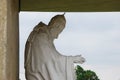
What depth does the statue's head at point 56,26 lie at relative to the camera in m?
7.25

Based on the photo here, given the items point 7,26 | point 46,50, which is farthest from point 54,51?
point 7,26

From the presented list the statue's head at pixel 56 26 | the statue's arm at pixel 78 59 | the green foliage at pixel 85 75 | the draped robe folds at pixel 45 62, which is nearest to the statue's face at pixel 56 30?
the statue's head at pixel 56 26

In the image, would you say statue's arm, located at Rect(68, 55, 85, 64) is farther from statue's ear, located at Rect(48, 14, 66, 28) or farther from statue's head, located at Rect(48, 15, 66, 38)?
statue's ear, located at Rect(48, 14, 66, 28)

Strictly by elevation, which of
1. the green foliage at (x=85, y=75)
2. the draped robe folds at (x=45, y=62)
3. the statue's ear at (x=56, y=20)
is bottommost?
the draped robe folds at (x=45, y=62)

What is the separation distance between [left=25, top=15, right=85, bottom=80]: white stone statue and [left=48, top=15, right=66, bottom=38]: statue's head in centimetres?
4

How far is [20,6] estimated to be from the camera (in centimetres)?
769

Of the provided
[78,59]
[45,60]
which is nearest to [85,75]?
[78,59]

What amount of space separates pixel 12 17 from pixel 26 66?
1.14 m

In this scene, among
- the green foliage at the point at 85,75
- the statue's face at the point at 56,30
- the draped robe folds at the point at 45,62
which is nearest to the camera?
the draped robe folds at the point at 45,62

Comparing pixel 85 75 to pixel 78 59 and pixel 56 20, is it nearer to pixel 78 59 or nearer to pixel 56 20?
pixel 56 20

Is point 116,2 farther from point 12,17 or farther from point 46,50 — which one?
point 12,17

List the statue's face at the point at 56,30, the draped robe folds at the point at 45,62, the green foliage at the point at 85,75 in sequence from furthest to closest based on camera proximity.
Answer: the green foliage at the point at 85,75, the statue's face at the point at 56,30, the draped robe folds at the point at 45,62

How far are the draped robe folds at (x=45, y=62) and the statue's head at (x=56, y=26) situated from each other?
13 cm

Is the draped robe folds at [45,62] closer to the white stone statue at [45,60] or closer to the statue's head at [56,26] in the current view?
the white stone statue at [45,60]
